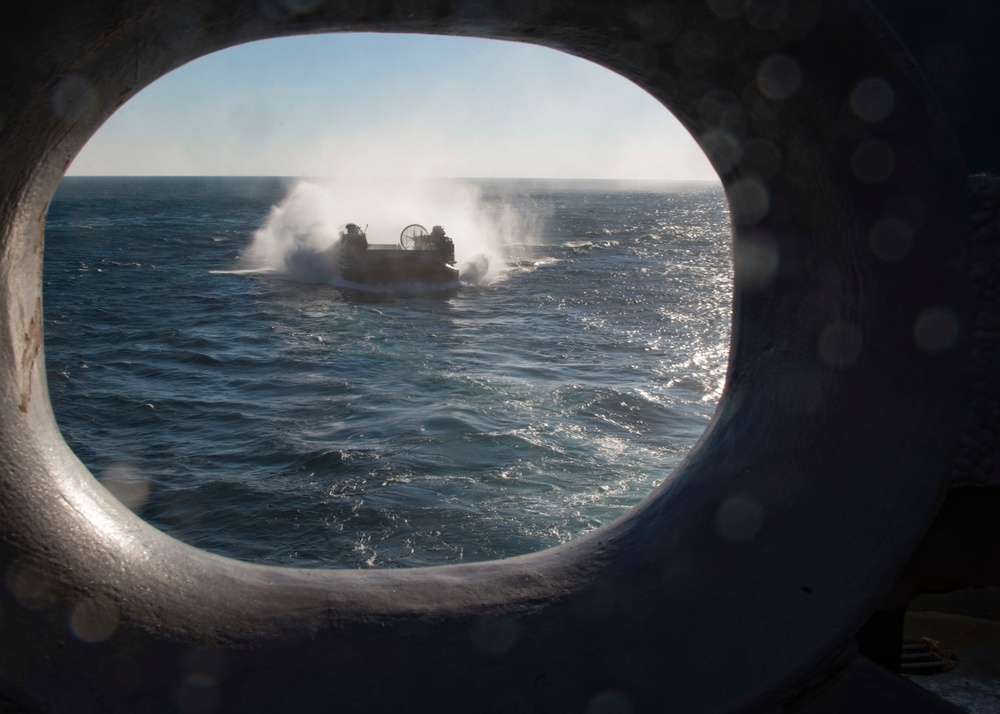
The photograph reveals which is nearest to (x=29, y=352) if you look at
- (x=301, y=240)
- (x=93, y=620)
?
(x=93, y=620)

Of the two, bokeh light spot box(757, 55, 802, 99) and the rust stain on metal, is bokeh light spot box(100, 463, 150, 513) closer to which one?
the rust stain on metal

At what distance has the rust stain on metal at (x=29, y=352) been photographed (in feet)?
4.22

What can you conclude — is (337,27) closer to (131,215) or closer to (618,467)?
(618,467)

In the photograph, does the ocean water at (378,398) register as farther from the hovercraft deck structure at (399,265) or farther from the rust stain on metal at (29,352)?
the rust stain on metal at (29,352)

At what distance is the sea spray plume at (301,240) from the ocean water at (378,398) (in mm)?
255

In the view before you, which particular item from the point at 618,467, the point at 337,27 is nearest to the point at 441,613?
the point at 337,27

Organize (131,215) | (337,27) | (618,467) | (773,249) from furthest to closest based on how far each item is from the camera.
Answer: (131,215) → (618,467) → (773,249) → (337,27)

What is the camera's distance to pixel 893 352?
1337 mm

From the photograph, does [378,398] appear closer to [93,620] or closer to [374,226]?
[93,620]

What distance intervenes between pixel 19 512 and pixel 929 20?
166 centimetres

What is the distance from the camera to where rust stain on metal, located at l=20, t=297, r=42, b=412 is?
1287mm

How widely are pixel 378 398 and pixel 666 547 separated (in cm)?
1289

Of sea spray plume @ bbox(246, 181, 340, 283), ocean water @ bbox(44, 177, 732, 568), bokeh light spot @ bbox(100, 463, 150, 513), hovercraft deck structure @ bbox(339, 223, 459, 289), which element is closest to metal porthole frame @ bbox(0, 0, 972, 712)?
ocean water @ bbox(44, 177, 732, 568)

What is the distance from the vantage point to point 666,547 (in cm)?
154
